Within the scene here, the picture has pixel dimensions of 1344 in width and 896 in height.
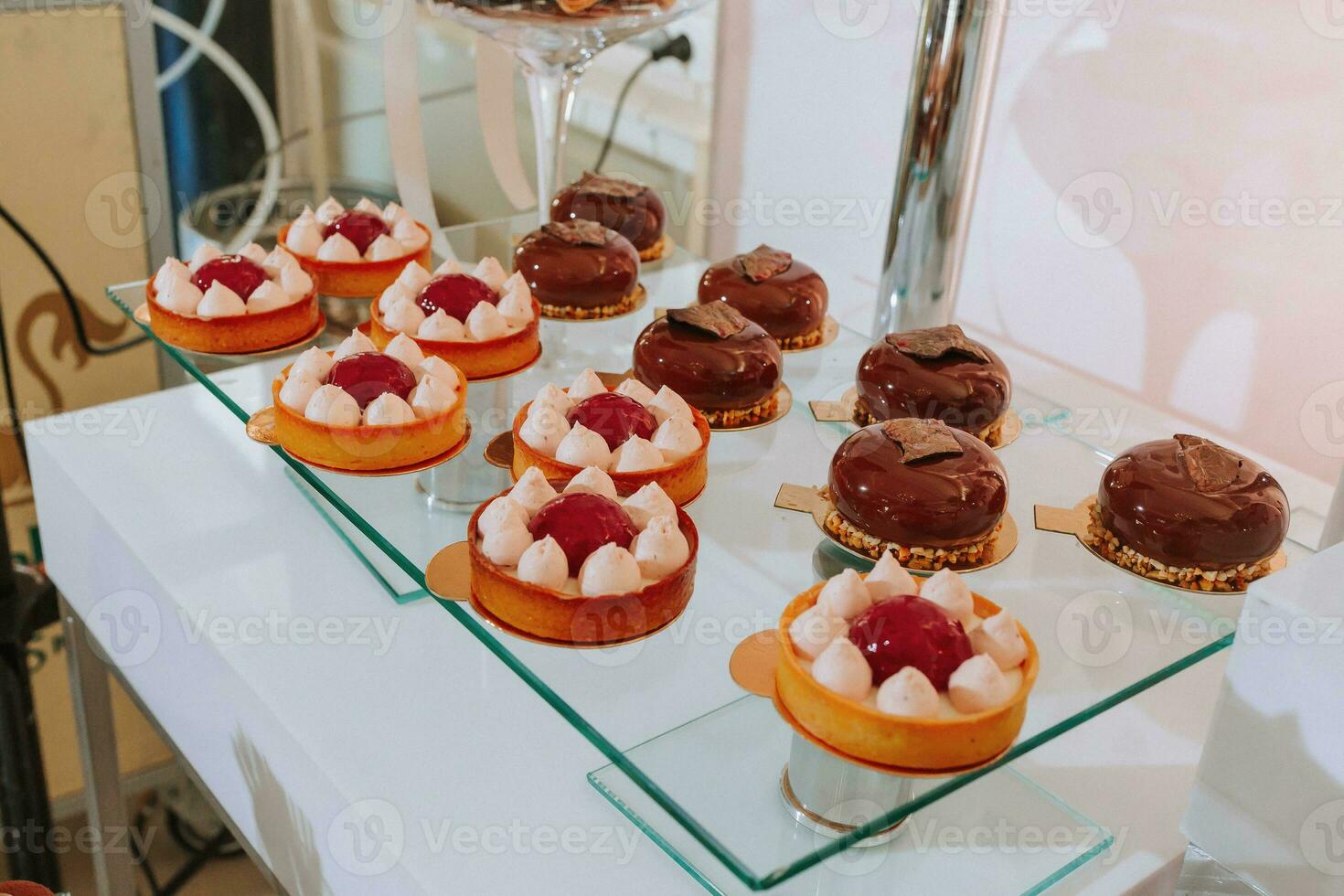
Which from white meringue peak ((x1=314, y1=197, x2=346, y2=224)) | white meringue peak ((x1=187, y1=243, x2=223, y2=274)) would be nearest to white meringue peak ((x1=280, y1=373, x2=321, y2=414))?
white meringue peak ((x1=187, y1=243, x2=223, y2=274))

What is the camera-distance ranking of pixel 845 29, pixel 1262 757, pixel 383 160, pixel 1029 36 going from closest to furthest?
pixel 1262 757
pixel 1029 36
pixel 845 29
pixel 383 160

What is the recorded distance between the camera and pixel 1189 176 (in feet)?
4.06

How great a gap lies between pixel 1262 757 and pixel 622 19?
0.76 meters

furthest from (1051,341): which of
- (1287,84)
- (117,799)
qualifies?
(117,799)

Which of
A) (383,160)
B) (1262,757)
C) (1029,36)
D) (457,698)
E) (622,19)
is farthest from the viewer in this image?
(383,160)

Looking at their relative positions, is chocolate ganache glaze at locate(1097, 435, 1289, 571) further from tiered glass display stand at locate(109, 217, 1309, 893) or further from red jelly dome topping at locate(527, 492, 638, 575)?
red jelly dome topping at locate(527, 492, 638, 575)

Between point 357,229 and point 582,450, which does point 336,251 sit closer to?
point 357,229

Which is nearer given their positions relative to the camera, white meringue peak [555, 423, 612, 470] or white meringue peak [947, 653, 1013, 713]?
white meringue peak [947, 653, 1013, 713]

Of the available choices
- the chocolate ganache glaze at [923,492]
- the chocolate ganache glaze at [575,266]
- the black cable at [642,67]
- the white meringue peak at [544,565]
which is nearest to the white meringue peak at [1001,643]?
the chocolate ganache glaze at [923,492]

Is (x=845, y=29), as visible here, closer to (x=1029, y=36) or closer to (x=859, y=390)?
(x=1029, y=36)

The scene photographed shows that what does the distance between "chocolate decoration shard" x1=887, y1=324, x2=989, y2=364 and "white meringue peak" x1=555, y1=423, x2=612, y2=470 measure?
23 centimetres

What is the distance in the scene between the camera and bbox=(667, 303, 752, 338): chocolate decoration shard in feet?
3.07

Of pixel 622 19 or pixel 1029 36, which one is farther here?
pixel 1029 36

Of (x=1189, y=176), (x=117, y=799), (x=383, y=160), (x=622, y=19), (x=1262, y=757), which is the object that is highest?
(x=622, y=19)
